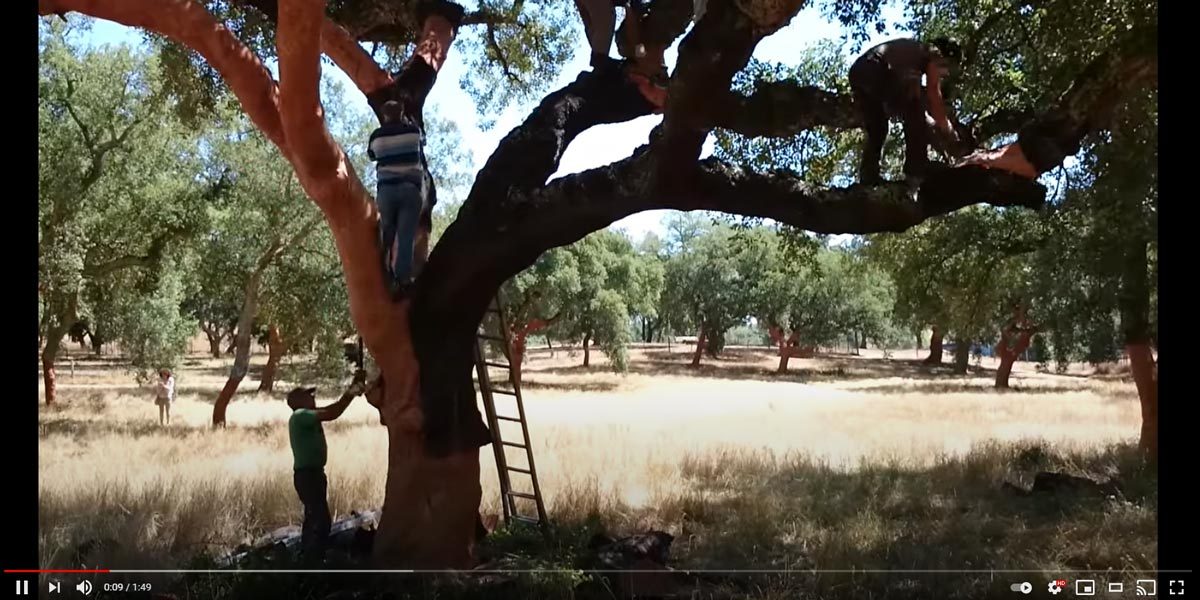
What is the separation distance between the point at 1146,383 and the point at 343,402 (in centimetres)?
833

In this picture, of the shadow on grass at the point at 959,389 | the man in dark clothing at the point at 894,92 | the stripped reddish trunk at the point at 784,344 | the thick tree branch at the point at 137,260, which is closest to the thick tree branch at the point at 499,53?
the man in dark clothing at the point at 894,92

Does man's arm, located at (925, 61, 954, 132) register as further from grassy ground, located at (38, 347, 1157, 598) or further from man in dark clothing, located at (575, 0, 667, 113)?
grassy ground, located at (38, 347, 1157, 598)

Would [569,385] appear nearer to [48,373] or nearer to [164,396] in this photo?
[164,396]

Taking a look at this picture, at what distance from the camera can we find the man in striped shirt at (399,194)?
477 centimetres

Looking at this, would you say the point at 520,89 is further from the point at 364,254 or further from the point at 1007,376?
the point at 1007,376

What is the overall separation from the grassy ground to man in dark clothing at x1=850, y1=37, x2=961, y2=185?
2782 mm

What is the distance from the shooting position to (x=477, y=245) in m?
4.86

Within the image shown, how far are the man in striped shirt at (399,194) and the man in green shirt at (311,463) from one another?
921 millimetres

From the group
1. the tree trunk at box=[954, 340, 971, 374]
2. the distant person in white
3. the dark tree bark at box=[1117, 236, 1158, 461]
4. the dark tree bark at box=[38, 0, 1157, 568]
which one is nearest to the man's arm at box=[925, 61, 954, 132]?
the dark tree bark at box=[38, 0, 1157, 568]

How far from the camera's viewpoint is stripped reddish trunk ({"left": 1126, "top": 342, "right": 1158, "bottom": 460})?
8102 millimetres
